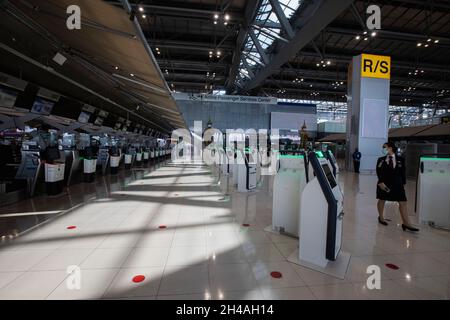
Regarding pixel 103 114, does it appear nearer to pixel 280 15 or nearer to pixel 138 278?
pixel 280 15

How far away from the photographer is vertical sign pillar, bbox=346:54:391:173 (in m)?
11.3

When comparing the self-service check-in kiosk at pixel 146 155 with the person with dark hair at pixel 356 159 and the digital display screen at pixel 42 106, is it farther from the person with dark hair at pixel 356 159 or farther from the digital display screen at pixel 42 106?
the person with dark hair at pixel 356 159

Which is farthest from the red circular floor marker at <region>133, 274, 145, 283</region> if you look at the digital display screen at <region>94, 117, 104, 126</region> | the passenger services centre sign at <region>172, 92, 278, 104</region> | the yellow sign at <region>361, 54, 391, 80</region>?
the passenger services centre sign at <region>172, 92, 278, 104</region>

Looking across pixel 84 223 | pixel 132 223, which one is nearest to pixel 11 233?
pixel 84 223

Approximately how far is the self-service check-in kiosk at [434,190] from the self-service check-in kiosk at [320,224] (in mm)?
2377

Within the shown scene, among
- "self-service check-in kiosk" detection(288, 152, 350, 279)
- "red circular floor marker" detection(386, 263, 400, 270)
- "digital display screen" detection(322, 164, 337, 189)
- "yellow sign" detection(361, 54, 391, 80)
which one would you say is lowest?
"red circular floor marker" detection(386, 263, 400, 270)

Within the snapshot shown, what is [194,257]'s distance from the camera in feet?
8.54

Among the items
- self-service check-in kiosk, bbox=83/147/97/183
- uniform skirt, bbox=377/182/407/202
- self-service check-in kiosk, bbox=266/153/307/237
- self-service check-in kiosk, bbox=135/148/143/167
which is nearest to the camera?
self-service check-in kiosk, bbox=266/153/307/237

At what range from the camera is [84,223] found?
366cm

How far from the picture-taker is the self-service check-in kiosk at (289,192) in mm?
3123

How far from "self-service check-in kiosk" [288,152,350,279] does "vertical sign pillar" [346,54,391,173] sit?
10.7m

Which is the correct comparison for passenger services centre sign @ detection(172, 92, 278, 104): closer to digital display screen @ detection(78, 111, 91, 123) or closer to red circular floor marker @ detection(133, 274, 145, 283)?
digital display screen @ detection(78, 111, 91, 123)
